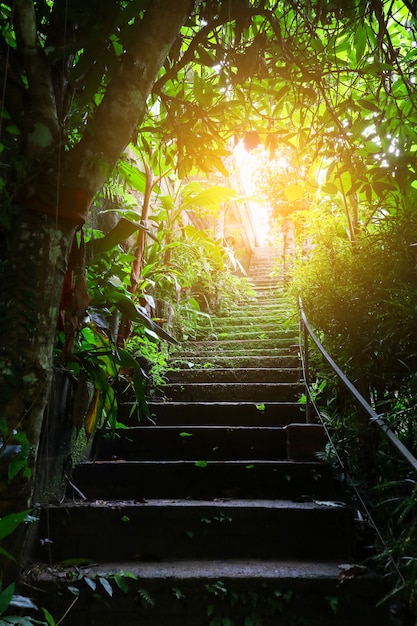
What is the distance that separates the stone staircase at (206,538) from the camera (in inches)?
64.4

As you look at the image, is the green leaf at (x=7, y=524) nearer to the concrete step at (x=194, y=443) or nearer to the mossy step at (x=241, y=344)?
the concrete step at (x=194, y=443)

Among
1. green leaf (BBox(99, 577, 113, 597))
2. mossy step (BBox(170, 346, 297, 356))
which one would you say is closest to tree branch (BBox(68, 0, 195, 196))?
green leaf (BBox(99, 577, 113, 597))

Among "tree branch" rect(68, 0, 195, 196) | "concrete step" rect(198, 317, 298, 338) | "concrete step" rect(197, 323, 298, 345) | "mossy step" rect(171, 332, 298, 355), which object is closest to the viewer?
"tree branch" rect(68, 0, 195, 196)

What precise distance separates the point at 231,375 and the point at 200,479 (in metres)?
1.52

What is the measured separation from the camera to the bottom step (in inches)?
63.8

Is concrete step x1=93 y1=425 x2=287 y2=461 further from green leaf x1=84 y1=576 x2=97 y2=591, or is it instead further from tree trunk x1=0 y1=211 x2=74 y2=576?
tree trunk x1=0 y1=211 x2=74 y2=576

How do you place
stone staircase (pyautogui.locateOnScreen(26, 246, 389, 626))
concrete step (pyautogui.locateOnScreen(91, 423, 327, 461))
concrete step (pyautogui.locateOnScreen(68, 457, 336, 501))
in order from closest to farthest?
stone staircase (pyautogui.locateOnScreen(26, 246, 389, 626))
concrete step (pyautogui.locateOnScreen(68, 457, 336, 501))
concrete step (pyautogui.locateOnScreen(91, 423, 327, 461))

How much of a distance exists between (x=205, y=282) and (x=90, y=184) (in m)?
5.08

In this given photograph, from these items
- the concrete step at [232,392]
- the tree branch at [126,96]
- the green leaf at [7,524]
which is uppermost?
the tree branch at [126,96]

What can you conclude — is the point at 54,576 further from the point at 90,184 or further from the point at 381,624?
the point at 90,184

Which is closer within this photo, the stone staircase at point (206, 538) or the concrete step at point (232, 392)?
the stone staircase at point (206, 538)

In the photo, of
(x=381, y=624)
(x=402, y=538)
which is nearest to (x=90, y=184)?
(x=402, y=538)

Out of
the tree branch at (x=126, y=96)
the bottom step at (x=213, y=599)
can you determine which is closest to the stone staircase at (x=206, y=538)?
the bottom step at (x=213, y=599)

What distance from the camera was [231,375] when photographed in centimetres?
382
